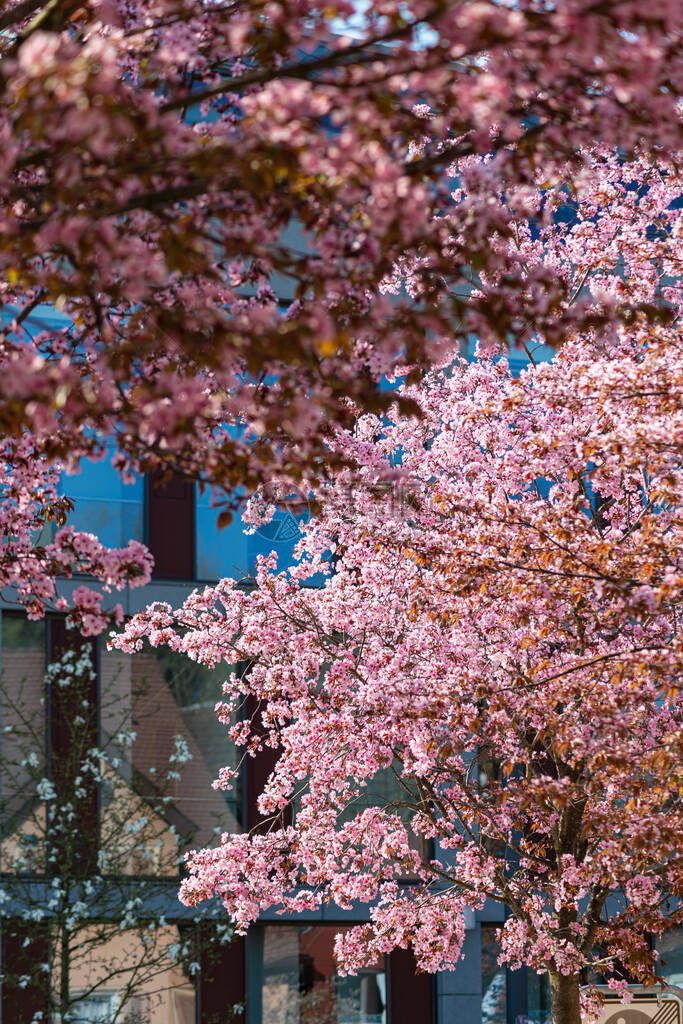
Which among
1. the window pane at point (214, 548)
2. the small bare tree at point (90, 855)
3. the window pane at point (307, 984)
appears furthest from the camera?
the window pane at point (214, 548)

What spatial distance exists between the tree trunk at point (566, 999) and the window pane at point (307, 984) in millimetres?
7910

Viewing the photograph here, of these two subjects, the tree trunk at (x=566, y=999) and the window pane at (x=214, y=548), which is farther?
the window pane at (x=214, y=548)

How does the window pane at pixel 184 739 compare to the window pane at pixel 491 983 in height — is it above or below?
above

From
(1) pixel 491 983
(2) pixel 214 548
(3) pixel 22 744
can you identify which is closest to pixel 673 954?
(1) pixel 491 983

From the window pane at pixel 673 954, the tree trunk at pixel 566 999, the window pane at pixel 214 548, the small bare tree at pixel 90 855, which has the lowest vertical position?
the tree trunk at pixel 566 999

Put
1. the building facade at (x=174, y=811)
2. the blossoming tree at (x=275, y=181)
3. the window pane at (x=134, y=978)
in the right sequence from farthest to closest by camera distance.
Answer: the building facade at (x=174, y=811) < the window pane at (x=134, y=978) < the blossoming tree at (x=275, y=181)

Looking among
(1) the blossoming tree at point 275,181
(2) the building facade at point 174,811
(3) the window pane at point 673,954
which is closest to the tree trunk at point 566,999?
(2) the building facade at point 174,811

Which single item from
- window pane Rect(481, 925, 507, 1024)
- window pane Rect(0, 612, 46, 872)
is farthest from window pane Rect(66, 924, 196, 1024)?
window pane Rect(481, 925, 507, 1024)

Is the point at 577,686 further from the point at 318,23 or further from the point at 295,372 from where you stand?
the point at 318,23

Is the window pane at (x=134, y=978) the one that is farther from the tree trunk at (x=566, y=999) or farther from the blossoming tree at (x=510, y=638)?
the tree trunk at (x=566, y=999)

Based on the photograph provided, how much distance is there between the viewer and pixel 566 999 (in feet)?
46.2

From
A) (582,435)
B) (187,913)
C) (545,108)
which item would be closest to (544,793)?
(582,435)

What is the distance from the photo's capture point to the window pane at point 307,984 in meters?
21.2

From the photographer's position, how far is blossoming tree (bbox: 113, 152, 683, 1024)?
446 inches
